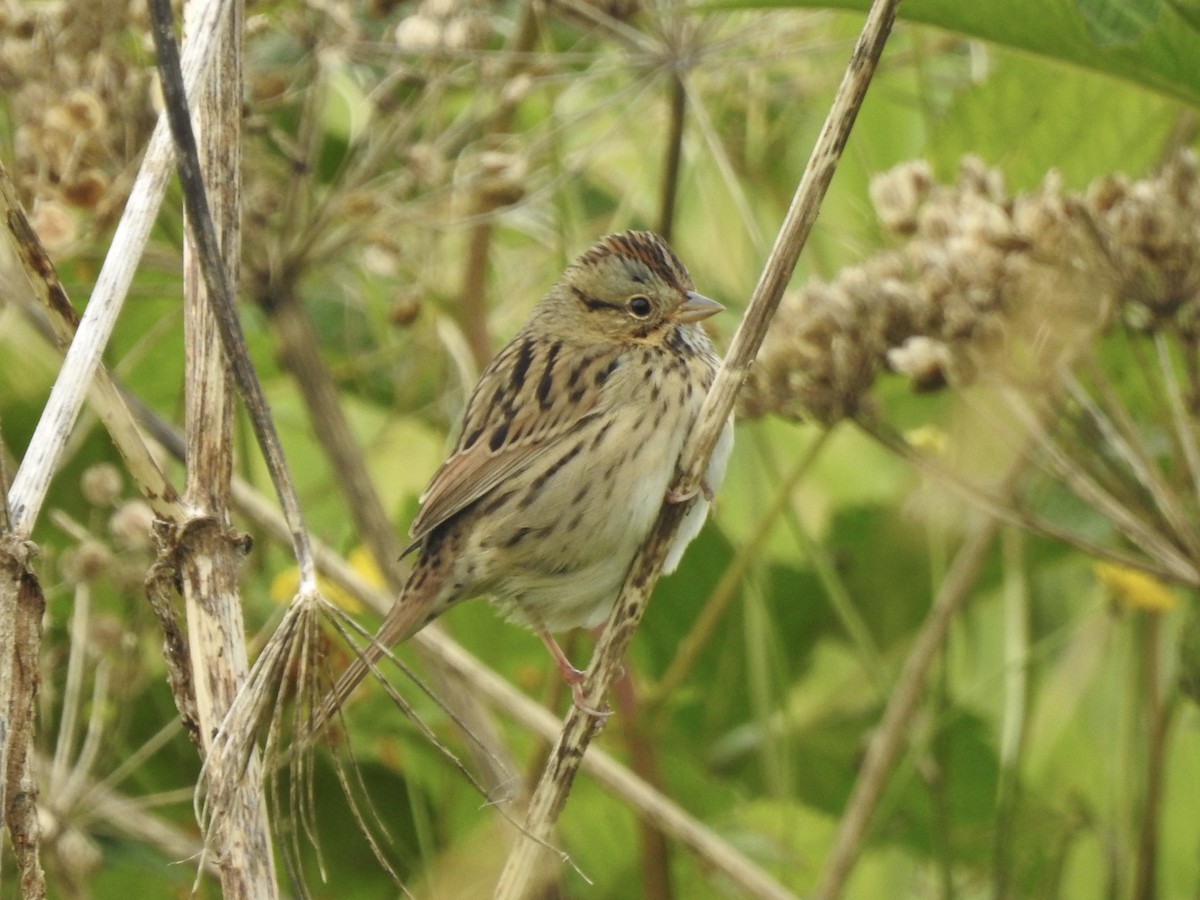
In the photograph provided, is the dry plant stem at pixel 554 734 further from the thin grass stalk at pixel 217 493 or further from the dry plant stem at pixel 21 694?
the dry plant stem at pixel 21 694

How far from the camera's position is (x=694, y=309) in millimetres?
3111

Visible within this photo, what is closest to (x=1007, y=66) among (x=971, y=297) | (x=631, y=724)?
(x=971, y=297)

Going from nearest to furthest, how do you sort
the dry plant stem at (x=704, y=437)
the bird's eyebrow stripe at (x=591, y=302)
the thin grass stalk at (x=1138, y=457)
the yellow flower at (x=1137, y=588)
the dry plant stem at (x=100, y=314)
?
1. the dry plant stem at (x=100, y=314)
2. the dry plant stem at (x=704, y=437)
3. the thin grass stalk at (x=1138, y=457)
4. the bird's eyebrow stripe at (x=591, y=302)
5. the yellow flower at (x=1137, y=588)

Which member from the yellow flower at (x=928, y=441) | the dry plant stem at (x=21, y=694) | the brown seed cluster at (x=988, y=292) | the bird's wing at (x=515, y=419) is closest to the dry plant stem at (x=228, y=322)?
the dry plant stem at (x=21, y=694)

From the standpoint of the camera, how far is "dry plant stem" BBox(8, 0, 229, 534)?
183 centimetres

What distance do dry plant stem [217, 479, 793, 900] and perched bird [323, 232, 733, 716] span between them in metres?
0.12

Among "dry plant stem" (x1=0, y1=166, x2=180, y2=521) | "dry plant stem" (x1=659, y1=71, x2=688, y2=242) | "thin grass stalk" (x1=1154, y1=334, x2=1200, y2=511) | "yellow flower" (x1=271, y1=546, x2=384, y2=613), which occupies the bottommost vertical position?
"yellow flower" (x1=271, y1=546, x2=384, y2=613)

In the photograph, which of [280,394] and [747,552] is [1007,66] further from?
[280,394]

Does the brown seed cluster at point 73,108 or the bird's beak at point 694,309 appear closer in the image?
the brown seed cluster at point 73,108

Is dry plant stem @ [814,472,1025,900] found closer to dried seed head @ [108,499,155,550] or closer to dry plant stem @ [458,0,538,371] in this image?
dry plant stem @ [458,0,538,371]

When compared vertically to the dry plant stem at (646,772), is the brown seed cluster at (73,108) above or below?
above

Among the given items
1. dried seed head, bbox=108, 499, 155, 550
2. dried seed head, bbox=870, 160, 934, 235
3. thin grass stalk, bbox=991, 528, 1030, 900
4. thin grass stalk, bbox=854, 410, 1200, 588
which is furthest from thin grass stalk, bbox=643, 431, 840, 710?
dried seed head, bbox=108, 499, 155, 550

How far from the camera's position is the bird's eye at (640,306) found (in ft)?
10.4

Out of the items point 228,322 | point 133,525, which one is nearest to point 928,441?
point 133,525
